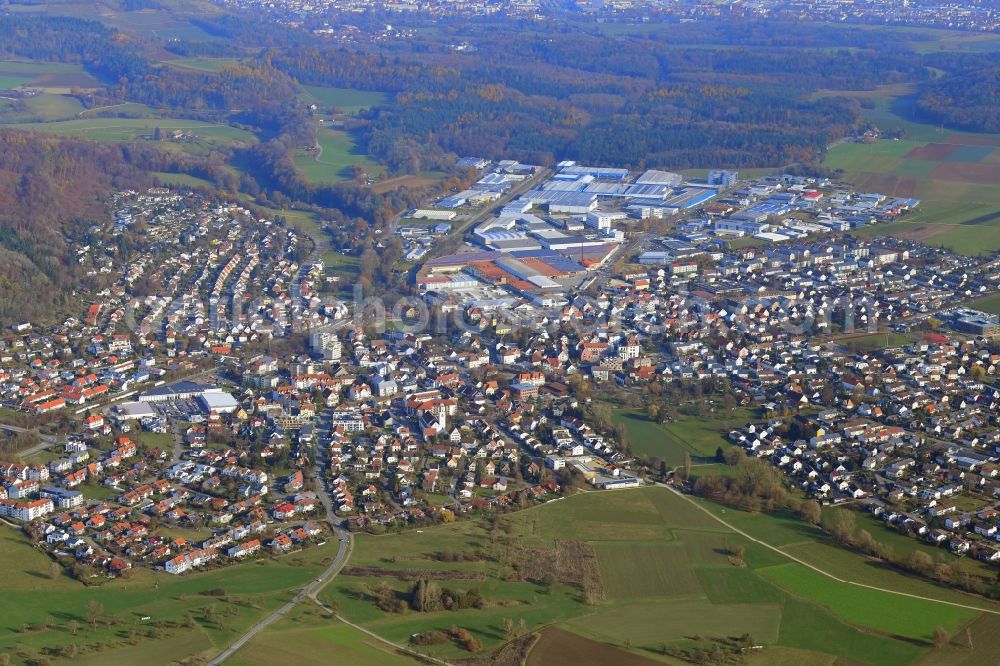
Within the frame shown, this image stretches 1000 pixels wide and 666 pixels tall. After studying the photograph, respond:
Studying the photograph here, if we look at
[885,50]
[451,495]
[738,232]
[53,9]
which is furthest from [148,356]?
[53,9]

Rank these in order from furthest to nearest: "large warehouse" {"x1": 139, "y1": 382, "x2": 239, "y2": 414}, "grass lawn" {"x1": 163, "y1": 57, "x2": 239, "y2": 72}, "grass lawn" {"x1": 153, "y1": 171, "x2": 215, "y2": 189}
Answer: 1. "grass lawn" {"x1": 163, "y1": 57, "x2": 239, "y2": 72}
2. "grass lawn" {"x1": 153, "y1": 171, "x2": 215, "y2": 189}
3. "large warehouse" {"x1": 139, "y1": 382, "x2": 239, "y2": 414}

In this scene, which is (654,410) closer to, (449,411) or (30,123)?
(449,411)

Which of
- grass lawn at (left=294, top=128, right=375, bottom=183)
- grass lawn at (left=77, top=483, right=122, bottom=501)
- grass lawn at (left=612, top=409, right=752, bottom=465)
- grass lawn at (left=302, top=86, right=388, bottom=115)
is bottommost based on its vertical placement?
grass lawn at (left=77, top=483, right=122, bottom=501)

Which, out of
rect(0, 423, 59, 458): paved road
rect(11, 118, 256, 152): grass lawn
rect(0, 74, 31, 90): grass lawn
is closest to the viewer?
rect(0, 423, 59, 458): paved road

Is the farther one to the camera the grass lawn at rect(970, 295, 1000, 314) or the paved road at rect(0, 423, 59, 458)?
the grass lawn at rect(970, 295, 1000, 314)

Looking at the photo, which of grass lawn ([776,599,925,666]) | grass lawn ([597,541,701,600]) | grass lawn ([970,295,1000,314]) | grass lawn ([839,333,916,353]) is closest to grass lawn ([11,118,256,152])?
grass lawn ([839,333,916,353])

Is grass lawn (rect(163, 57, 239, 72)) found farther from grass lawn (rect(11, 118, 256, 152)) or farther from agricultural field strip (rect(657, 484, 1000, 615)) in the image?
agricultural field strip (rect(657, 484, 1000, 615))

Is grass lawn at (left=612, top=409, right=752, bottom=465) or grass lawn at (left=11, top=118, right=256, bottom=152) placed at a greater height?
grass lawn at (left=11, top=118, right=256, bottom=152)
